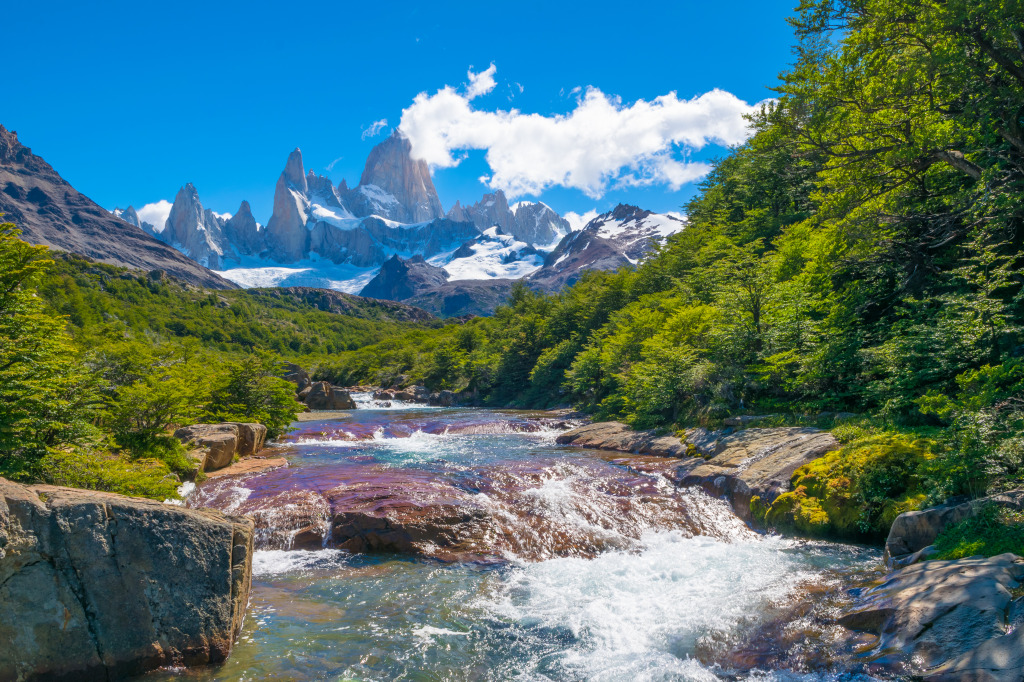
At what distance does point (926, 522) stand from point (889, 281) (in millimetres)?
11970

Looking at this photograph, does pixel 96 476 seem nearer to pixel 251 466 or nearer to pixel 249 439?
pixel 251 466

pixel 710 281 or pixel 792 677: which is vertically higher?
pixel 710 281

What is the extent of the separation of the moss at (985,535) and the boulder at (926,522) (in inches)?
6.7

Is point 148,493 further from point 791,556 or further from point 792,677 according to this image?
point 791,556

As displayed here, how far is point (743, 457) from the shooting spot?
15633 mm

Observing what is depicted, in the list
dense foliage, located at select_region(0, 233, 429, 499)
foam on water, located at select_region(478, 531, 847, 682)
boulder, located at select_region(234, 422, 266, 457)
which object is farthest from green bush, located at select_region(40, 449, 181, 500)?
boulder, located at select_region(234, 422, 266, 457)

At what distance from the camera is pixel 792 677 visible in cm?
631

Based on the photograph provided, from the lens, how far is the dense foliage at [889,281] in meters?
9.89

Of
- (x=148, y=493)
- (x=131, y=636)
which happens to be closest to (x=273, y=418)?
(x=148, y=493)

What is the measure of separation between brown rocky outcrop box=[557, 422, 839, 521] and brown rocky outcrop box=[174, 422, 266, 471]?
1578 cm

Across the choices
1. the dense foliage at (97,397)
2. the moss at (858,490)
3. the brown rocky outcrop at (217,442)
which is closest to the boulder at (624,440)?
the moss at (858,490)

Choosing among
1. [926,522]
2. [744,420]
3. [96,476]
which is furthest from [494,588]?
[744,420]

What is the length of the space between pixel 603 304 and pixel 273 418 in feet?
103

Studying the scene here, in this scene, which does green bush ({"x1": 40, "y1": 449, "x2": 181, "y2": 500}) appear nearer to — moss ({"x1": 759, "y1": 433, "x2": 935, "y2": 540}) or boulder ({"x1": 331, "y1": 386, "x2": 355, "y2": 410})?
moss ({"x1": 759, "y1": 433, "x2": 935, "y2": 540})
